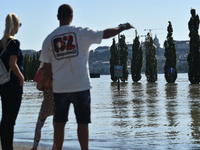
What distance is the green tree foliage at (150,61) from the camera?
67.2 meters

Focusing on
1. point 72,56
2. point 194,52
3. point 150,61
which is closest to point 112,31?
point 72,56

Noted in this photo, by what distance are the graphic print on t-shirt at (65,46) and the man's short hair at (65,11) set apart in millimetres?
259

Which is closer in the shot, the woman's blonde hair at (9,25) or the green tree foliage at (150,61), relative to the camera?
the woman's blonde hair at (9,25)

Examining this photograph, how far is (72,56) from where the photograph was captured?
16.9 ft

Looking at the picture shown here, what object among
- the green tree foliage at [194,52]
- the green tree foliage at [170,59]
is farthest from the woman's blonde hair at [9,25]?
the green tree foliage at [170,59]

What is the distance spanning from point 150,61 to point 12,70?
2517 inches

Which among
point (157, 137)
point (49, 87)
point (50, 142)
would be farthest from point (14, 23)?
point (157, 137)

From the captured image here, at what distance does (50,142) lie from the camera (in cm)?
814

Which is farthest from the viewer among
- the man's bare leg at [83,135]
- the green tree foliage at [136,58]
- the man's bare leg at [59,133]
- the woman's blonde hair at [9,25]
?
the green tree foliage at [136,58]

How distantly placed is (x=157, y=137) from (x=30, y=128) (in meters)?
3.22

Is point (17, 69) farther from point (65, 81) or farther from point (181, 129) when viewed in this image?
point (181, 129)

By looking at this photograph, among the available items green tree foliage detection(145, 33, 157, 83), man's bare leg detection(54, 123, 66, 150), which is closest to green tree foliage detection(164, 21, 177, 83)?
green tree foliage detection(145, 33, 157, 83)

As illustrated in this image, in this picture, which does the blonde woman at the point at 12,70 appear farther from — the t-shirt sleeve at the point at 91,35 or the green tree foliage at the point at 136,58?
the green tree foliage at the point at 136,58

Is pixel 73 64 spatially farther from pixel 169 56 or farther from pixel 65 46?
pixel 169 56
